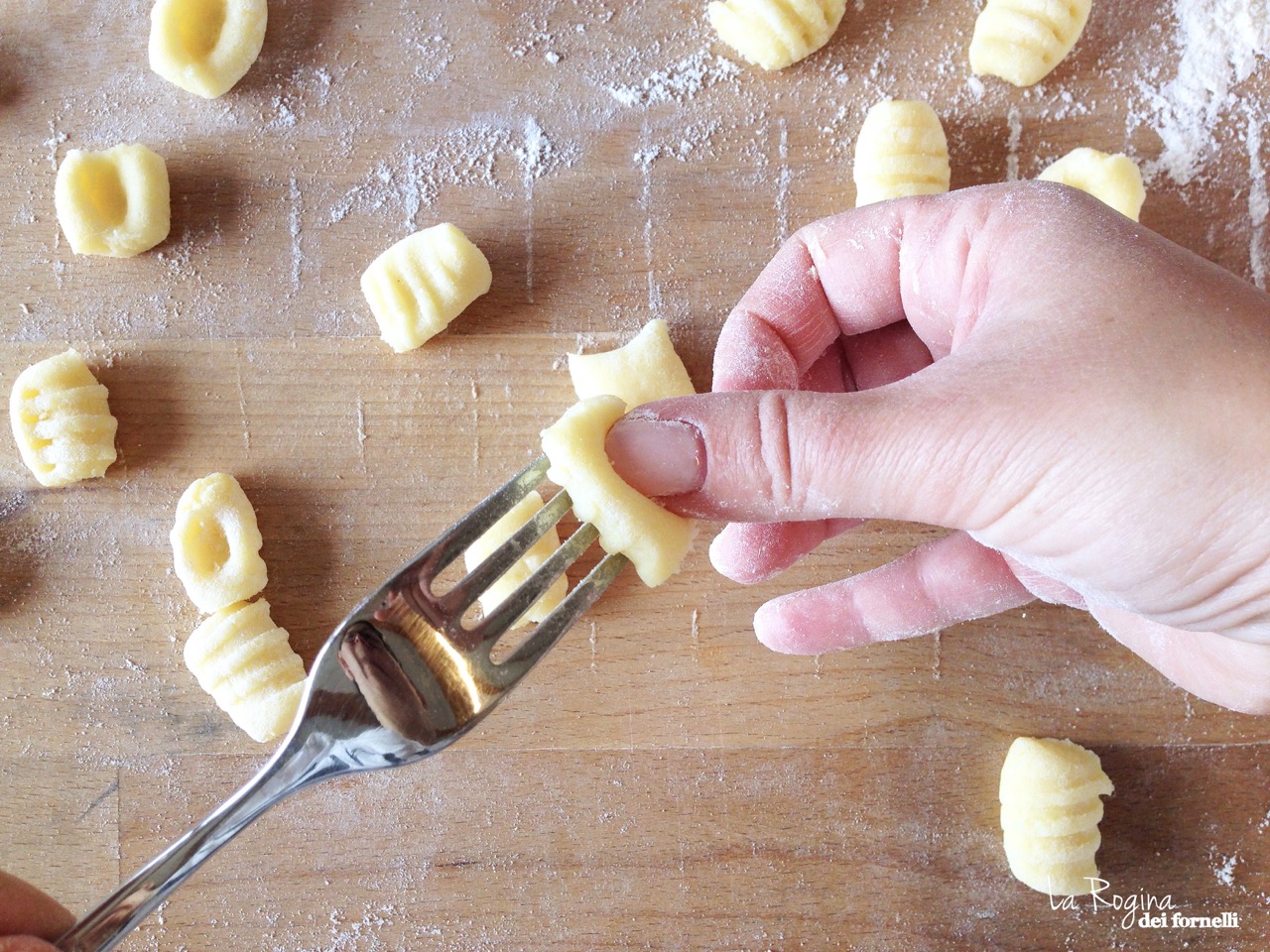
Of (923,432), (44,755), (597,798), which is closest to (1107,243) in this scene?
(923,432)

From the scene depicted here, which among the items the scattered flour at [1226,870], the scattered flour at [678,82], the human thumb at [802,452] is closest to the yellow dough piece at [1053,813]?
the scattered flour at [1226,870]

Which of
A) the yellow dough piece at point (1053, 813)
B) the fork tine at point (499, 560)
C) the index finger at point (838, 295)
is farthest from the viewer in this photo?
the yellow dough piece at point (1053, 813)

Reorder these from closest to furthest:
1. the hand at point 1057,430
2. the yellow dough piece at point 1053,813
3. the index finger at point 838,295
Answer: the hand at point 1057,430 → the index finger at point 838,295 → the yellow dough piece at point 1053,813

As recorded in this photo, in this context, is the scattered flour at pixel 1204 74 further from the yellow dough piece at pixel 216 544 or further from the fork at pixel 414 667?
the yellow dough piece at pixel 216 544

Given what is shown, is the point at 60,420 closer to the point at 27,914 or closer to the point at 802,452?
the point at 27,914

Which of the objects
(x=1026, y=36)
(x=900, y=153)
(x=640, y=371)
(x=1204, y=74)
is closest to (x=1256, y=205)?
(x=1204, y=74)

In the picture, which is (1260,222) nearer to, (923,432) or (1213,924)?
(923,432)
